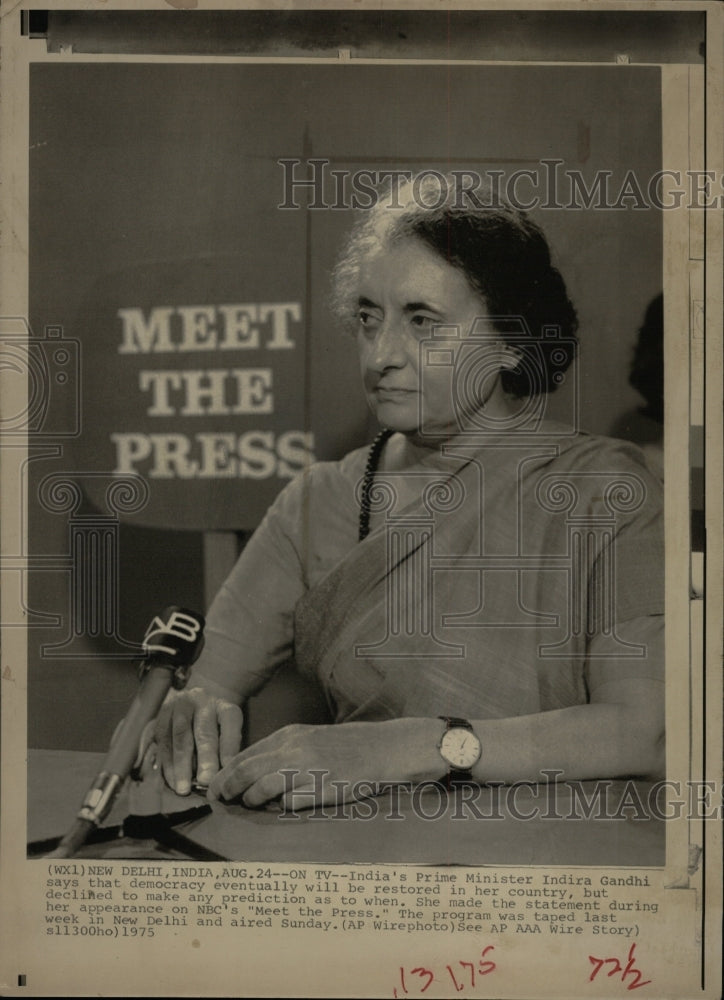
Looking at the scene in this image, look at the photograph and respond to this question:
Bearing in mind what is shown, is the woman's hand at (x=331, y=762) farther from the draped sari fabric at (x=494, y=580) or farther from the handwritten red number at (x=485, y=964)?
the handwritten red number at (x=485, y=964)

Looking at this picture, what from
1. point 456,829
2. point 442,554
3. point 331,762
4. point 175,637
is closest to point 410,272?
point 442,554

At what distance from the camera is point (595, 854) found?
2.03 metres

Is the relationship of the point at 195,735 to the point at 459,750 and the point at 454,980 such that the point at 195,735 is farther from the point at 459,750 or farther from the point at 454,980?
the point at 454,980

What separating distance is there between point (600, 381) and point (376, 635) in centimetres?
67

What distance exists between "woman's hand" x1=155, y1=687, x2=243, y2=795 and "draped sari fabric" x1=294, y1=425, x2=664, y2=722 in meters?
0.20

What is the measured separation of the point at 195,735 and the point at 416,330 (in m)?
0.92

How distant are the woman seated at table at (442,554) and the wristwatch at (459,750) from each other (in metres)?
0.04

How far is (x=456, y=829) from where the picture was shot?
79.7 inches

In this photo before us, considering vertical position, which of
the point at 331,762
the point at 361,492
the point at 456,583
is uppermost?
the point at 361,492

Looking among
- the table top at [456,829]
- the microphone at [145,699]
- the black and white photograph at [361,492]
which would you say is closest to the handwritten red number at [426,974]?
the black and white photograph at [361,492]

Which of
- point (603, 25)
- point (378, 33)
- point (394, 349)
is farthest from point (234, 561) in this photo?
point (603, 25)

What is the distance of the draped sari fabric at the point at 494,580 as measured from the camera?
203 centimetres

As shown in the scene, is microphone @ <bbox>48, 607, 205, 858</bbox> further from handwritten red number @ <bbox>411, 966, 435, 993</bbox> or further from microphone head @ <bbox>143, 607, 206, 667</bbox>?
handwritten red number @ <bbox>411, 966, 435, 993</bbox>

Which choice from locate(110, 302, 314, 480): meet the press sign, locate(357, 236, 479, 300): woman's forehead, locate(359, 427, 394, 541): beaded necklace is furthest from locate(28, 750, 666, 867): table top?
locate(357, 236, 479, 300): woman's forehead
